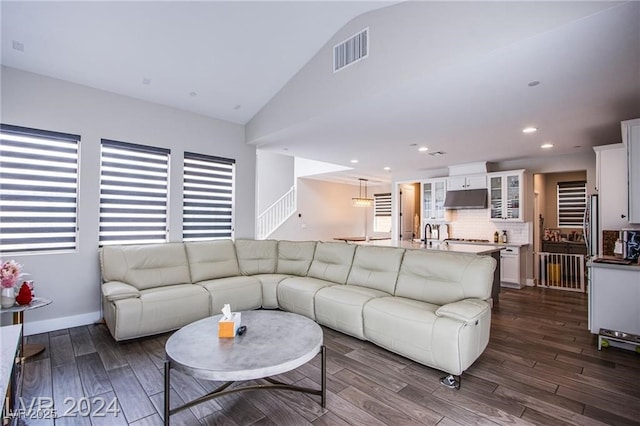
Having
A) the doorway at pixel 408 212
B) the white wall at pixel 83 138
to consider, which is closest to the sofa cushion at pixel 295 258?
the white wall at pixel 83 138

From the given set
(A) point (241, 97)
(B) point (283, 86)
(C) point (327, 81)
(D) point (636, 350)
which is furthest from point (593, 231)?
(A) point (241, 97)

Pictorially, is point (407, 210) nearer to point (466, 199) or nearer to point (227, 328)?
point (466, 199)

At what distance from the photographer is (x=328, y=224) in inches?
411

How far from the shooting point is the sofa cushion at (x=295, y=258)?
4.79m

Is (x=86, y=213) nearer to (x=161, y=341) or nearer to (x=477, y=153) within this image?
(x=161, y=341)

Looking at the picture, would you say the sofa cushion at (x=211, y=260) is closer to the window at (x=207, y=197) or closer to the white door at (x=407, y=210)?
the window at (x=207, y=197)

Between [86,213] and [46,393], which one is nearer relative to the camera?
[46,393]

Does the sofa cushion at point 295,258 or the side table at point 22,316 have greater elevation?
the sofa cushion at point 295,258

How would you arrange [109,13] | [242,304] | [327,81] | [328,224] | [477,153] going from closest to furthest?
[109,13], [327,81], [242,304], [477,153], [328,224]

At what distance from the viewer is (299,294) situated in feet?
13.2

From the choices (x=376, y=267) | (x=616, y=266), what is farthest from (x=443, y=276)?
(x=616, y=266)

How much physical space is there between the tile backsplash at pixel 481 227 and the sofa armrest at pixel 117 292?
21.3ft

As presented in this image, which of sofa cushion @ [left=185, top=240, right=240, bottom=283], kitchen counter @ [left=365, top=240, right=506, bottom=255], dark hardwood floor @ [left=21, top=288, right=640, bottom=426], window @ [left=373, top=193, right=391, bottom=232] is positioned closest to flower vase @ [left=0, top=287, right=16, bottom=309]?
dark hardwood floor @ [left=21, top=288, right=640, bottom=426]

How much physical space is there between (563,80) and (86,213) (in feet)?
17.7
